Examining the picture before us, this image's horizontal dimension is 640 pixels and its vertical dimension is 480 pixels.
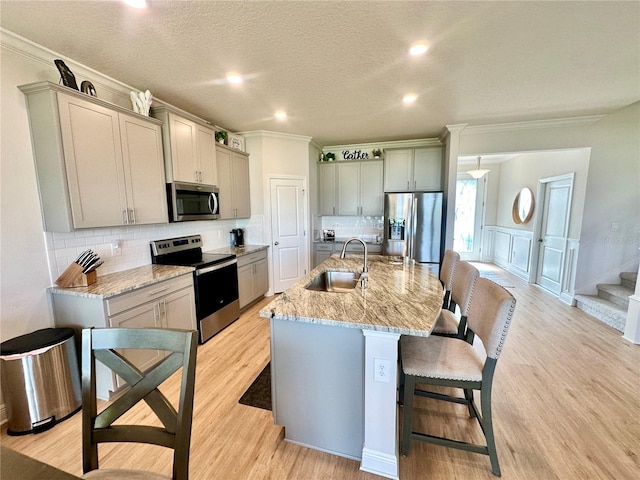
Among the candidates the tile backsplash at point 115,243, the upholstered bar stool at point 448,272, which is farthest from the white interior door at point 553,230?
the tile backsplash at point 115,243

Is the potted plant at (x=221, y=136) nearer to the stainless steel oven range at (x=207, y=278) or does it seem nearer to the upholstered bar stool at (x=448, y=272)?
the stainless steel oven range at (x=207, y=278)

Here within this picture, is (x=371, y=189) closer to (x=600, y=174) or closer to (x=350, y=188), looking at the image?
(x=350, y=188)

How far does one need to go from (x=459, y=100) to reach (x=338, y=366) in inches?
125

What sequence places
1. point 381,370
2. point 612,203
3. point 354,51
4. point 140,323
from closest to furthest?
point 381,370 < point 354,51 < point 140,323 < point 612,203

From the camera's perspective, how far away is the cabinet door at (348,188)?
4.94 m

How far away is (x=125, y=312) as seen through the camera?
205 cm

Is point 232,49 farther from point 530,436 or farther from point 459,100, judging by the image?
point 530,436

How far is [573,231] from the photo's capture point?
401 cm

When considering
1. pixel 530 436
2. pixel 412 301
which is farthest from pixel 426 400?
pixel 412 301

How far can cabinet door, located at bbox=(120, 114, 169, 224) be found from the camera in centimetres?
238

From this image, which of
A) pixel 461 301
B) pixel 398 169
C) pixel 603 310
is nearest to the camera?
pixel 461 301

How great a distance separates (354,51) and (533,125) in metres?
3.31

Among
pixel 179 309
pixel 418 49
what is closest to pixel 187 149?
pixel 179 309

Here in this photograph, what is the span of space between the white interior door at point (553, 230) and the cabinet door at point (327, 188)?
3791 millimetres
